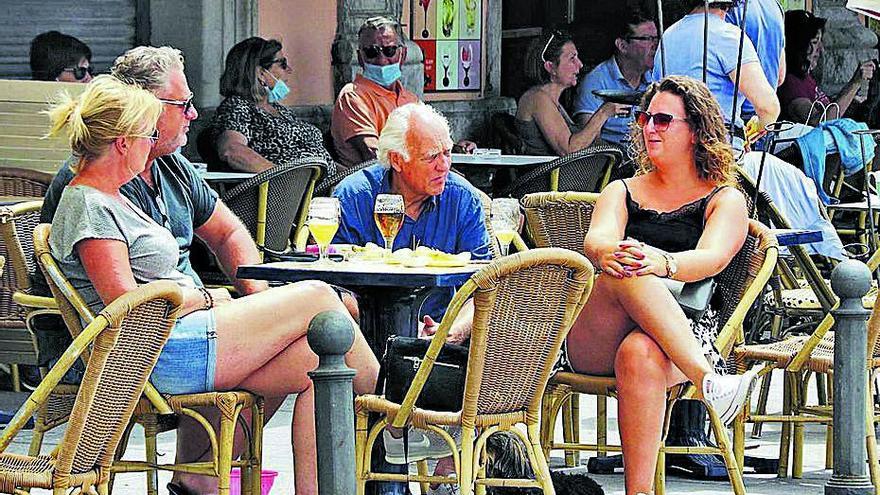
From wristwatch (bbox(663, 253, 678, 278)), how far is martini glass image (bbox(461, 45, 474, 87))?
645 cm

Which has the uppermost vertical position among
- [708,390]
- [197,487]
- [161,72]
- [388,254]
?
[161,72]

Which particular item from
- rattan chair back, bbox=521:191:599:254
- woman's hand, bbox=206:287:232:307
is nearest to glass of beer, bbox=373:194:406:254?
woman's hand, bbox=206:287:232:307

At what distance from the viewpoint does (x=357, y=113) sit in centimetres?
935

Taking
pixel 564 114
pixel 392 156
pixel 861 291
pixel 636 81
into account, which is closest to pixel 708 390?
pixel 861 291

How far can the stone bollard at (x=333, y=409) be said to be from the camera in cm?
439

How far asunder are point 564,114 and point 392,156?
16.3 feet

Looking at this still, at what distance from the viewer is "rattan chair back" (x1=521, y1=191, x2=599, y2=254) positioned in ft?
21.4

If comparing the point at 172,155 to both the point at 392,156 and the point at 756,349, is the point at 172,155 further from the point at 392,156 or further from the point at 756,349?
the point at 756,349

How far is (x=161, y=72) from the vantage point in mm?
5387

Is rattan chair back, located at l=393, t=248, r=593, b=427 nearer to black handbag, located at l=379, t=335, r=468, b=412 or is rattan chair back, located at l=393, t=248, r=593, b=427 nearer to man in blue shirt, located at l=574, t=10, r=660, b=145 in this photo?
black handbag, located at l=379, t=335, r=468, b=412

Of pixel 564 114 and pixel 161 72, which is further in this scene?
pixel 564 114

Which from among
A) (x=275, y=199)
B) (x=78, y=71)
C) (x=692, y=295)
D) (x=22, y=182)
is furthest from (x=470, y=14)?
(x=692, y=295)

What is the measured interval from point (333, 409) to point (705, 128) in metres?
2.01

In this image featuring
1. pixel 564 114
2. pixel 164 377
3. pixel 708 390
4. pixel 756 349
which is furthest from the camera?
pixel 564 114
